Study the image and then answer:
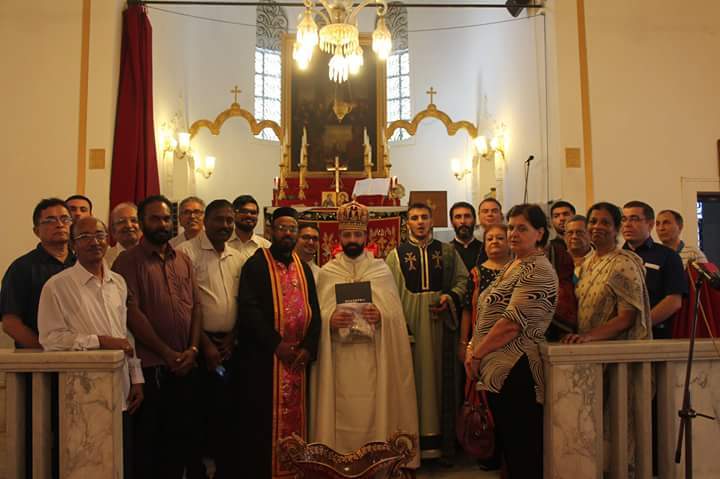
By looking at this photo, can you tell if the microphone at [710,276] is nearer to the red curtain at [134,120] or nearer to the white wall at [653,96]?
the white wall at [653,96]

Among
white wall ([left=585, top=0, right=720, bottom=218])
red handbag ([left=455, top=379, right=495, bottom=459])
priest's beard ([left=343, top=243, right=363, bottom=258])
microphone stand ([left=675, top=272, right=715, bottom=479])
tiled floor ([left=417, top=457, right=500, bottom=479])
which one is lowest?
tiled floor ([left=417, top=457, right=500, bottom=479])

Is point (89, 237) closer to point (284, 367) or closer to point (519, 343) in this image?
point (284, 367)

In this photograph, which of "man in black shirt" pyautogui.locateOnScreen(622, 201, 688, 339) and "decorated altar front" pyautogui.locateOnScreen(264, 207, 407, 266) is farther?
"decorated altar front" pyautogui.locateOnScreen(264, 207, 407, 266)

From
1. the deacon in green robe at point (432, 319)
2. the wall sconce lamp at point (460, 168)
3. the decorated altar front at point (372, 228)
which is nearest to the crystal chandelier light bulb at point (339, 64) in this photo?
the decorated altar front at point (372, 228)

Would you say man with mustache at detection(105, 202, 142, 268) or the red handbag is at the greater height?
man with mustache at detection(105, 202, 142, 268)

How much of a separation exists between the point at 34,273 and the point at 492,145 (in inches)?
334

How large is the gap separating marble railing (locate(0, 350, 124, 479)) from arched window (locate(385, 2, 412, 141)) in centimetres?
1146

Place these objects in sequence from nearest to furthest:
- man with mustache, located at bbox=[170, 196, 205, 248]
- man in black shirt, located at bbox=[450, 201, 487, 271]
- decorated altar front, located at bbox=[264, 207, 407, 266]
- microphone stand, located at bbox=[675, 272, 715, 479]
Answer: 1. microphone stand, located at bbox=[675, 272, 715, 479]
2. man with mustache, located at bbox=[170, 196, 205, 248]
3. man in black shirt, located at bbox=[450, 201, 487, 271]
4. decorated altar front, located at bbox=[264, 207, 407, 266]

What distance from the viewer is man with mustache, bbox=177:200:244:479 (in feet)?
12.3

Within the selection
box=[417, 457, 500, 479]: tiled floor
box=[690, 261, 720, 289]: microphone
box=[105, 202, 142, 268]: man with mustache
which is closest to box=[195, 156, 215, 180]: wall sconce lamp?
box=[105, 202, 142, 268]: man with mustache

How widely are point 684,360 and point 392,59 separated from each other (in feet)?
39.6

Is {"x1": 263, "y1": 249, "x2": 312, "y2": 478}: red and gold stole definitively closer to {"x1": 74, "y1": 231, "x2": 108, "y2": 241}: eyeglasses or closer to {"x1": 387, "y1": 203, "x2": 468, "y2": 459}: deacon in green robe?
{"x1": 387, "y1": 203, "x2": 468, "y2": 459}: deacon in green robe

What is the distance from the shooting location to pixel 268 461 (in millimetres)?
3703

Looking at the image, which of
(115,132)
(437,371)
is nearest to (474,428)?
(437,371)
